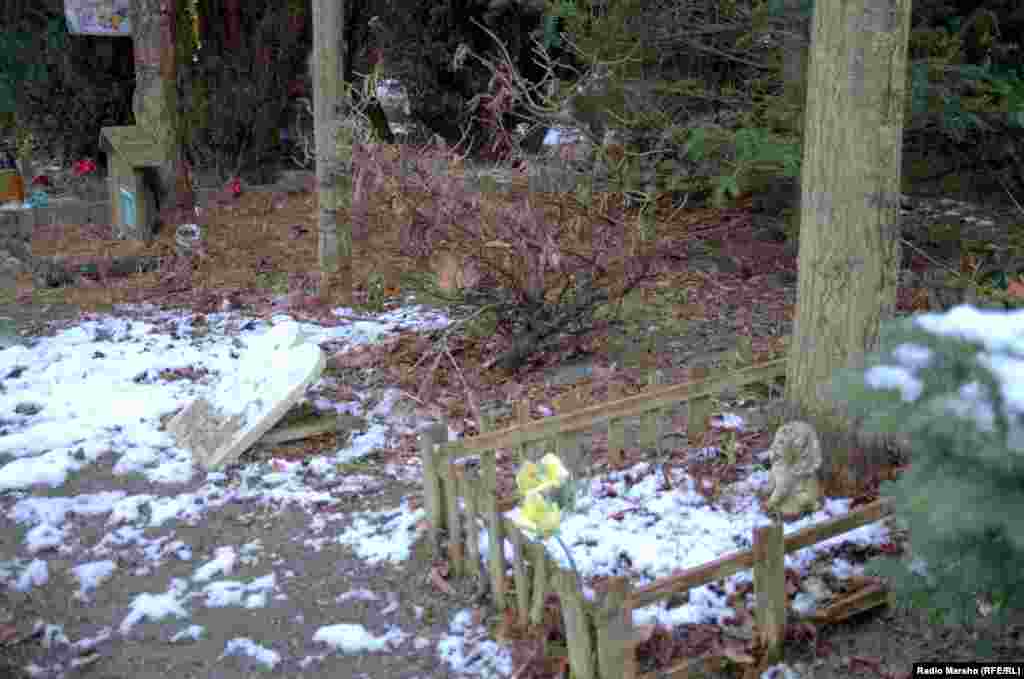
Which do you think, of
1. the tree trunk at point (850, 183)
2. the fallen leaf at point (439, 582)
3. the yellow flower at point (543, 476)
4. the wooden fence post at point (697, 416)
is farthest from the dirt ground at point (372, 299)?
the yellow flower at point (543, 476)

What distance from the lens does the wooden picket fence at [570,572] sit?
2844 millimetres

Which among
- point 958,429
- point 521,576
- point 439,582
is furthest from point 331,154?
point 958,429

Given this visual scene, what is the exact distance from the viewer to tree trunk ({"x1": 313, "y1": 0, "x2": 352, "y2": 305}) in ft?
22.1

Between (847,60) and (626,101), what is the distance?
3.71m

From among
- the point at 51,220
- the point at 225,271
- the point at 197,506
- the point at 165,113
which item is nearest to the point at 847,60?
the point at 197,506

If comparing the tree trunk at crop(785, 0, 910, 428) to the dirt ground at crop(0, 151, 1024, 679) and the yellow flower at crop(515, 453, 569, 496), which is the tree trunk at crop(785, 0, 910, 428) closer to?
the dirt ground at crop(0, 151, 1024, 679)

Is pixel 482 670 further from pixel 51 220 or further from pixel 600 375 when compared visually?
pixel 51 220

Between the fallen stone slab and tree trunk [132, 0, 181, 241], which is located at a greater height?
tree trunk [132, 0, 181, 241]

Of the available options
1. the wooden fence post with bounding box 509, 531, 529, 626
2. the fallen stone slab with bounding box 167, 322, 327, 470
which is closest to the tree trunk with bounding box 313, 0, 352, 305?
the fallen stone slab with bounding box 167, 322, 327, 470

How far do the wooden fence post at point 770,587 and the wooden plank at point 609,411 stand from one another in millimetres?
1210

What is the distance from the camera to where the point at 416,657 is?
3301 millimetres

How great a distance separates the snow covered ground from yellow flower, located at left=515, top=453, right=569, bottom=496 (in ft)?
2.15

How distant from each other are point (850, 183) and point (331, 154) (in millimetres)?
4007

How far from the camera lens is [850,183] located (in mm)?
3838
